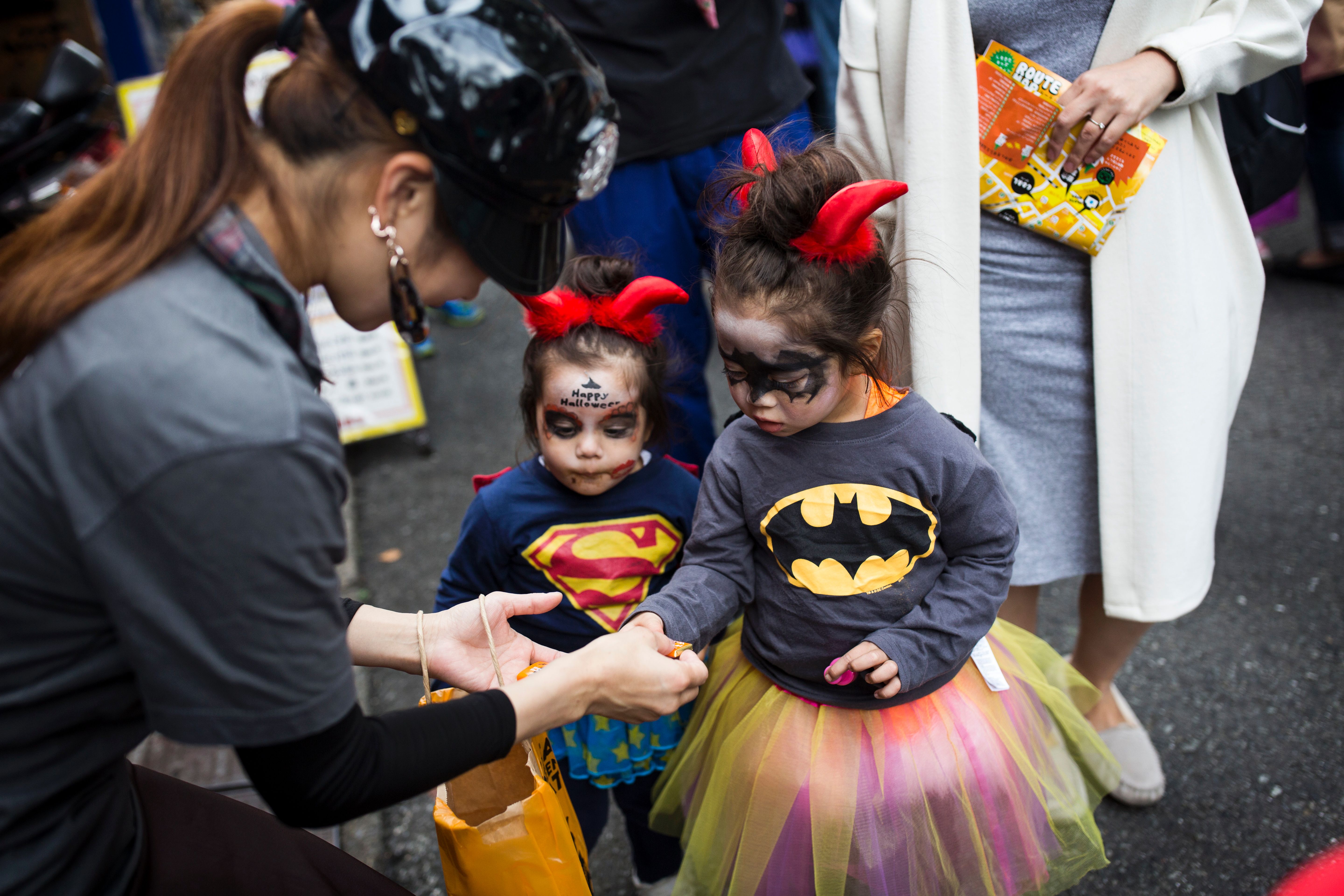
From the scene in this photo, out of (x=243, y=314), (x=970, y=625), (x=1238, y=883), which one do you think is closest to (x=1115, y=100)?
(x=970, y=625)

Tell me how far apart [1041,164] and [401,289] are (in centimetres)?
139

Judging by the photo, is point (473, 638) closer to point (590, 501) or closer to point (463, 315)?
point (590, 501)

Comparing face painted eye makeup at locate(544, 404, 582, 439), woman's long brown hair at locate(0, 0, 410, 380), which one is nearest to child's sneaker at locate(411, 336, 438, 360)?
face painted eye makeup at locate(544, 404, 582, 439)

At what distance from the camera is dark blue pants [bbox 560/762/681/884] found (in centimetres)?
222

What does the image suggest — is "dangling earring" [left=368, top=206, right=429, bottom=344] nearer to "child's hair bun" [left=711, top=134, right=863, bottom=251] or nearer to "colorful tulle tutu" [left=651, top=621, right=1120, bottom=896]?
"child's hair bun" [left=711, top=134, right=863, bottom=251]

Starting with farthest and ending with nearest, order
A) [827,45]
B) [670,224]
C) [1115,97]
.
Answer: [827,45] → [670,224] → [1115,97]

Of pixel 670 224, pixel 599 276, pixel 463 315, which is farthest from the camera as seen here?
pixel 463 315

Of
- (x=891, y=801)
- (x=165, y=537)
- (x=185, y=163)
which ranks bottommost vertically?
(x=891, y=801)

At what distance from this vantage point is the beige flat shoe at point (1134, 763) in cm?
244

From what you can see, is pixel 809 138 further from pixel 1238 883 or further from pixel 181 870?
pixel 1238 883

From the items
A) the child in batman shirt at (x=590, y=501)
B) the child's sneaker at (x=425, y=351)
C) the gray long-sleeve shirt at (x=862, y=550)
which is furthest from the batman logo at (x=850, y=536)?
the child's sneaker at (x=425, y=351)

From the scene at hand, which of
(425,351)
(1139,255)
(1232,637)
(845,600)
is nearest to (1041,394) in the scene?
(1139,255)

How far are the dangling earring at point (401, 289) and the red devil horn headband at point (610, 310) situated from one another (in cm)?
65

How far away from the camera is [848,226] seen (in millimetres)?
1562
